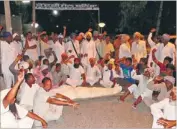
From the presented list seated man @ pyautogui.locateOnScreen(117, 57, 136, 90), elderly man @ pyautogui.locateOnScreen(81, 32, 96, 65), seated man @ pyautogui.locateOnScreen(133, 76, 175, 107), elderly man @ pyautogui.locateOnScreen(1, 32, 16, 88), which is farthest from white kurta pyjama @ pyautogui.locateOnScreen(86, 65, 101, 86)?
seated man @ pyautogui.locateOnScreen(133, 76, 175, 107)

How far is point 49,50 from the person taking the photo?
11.1 m

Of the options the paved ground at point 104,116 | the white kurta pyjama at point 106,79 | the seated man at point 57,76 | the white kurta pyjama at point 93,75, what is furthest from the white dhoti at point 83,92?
the white kurta pyjama at point 93,75

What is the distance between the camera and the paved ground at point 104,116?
609cm

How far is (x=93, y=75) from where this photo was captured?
955cm

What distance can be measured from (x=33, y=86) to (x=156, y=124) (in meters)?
1.99

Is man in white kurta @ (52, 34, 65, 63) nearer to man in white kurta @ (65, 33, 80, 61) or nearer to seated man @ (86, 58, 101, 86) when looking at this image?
man in white kurta @ (65, 33, 80, 61)

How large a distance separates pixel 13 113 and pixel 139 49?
7239mm

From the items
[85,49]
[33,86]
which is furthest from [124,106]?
[85,49]

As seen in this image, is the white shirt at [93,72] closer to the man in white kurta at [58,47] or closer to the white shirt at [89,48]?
the white shirt at [89,48]

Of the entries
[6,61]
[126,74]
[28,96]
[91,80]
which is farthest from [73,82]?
[28,96]

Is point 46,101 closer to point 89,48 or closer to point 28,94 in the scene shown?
point 28,94

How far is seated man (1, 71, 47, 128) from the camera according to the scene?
4.49 meters

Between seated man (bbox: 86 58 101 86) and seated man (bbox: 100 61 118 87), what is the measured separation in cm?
36

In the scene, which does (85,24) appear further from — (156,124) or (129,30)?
(156,124)
